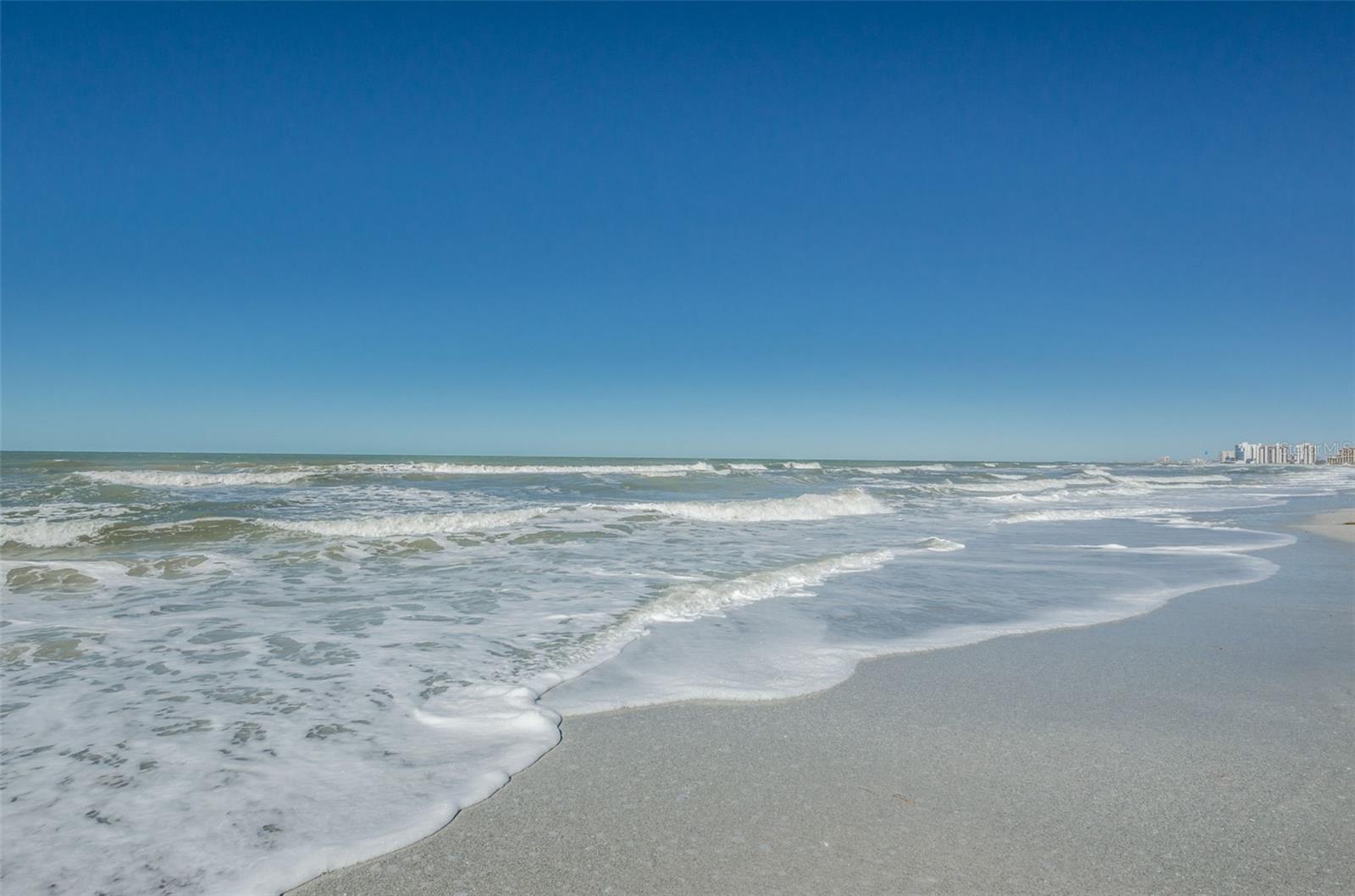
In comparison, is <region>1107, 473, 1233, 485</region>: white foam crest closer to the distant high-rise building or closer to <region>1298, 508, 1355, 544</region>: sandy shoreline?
<region>1298, 508, 1355, 544</region>: sandy shoreline

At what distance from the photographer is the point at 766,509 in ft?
50.0

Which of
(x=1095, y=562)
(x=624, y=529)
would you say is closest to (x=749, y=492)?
(x=624, y=529)

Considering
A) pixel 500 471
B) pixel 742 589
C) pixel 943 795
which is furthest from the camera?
pixel 500 471

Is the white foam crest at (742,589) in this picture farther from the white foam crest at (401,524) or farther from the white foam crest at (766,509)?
the white foam crest at (401,524)

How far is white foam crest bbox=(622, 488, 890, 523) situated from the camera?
568 inches

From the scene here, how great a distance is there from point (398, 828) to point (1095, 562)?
28.9ft

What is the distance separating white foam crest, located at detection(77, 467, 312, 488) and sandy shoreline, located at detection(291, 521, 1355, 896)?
24.5 m

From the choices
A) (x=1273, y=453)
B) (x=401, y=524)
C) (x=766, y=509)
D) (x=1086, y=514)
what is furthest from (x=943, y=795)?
(x=1273, y=453)

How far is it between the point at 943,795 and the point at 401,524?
415 inches

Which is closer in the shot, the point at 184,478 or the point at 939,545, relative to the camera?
the point at 939,545

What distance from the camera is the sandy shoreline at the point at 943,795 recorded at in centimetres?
215

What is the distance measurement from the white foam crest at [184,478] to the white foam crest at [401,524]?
14175 mm

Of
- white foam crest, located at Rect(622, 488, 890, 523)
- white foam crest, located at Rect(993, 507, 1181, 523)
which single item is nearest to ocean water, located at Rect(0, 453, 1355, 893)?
white foam crest, located at Rect(622, 488, 890, 523)

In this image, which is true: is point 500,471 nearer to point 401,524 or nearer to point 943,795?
point 401,524
